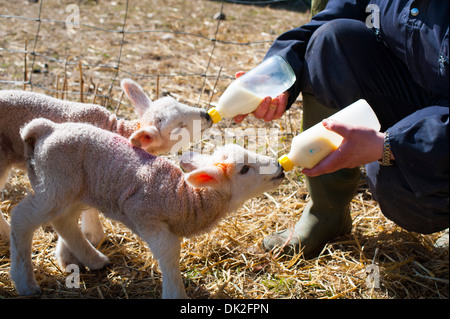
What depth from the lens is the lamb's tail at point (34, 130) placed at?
269cm

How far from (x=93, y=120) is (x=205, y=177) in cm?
97

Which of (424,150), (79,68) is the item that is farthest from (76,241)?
(424,150)

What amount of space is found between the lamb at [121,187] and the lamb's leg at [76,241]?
9 cm

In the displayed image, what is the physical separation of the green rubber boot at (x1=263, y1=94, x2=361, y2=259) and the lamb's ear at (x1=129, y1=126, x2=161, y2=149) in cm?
99

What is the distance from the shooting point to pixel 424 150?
7.74ft

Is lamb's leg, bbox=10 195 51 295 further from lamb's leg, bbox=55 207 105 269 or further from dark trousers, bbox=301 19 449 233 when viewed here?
dark trousers, bbox=301 19 449 233

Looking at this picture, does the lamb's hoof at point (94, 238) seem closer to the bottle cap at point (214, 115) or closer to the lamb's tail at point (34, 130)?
the lamb's tail at point (34, 130)

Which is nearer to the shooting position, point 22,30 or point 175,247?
point 175,247

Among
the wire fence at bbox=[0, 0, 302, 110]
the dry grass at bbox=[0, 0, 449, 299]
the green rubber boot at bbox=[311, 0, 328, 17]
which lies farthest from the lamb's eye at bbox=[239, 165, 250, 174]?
the green rubber boot at bbox=[311, 0, 328, 17]
